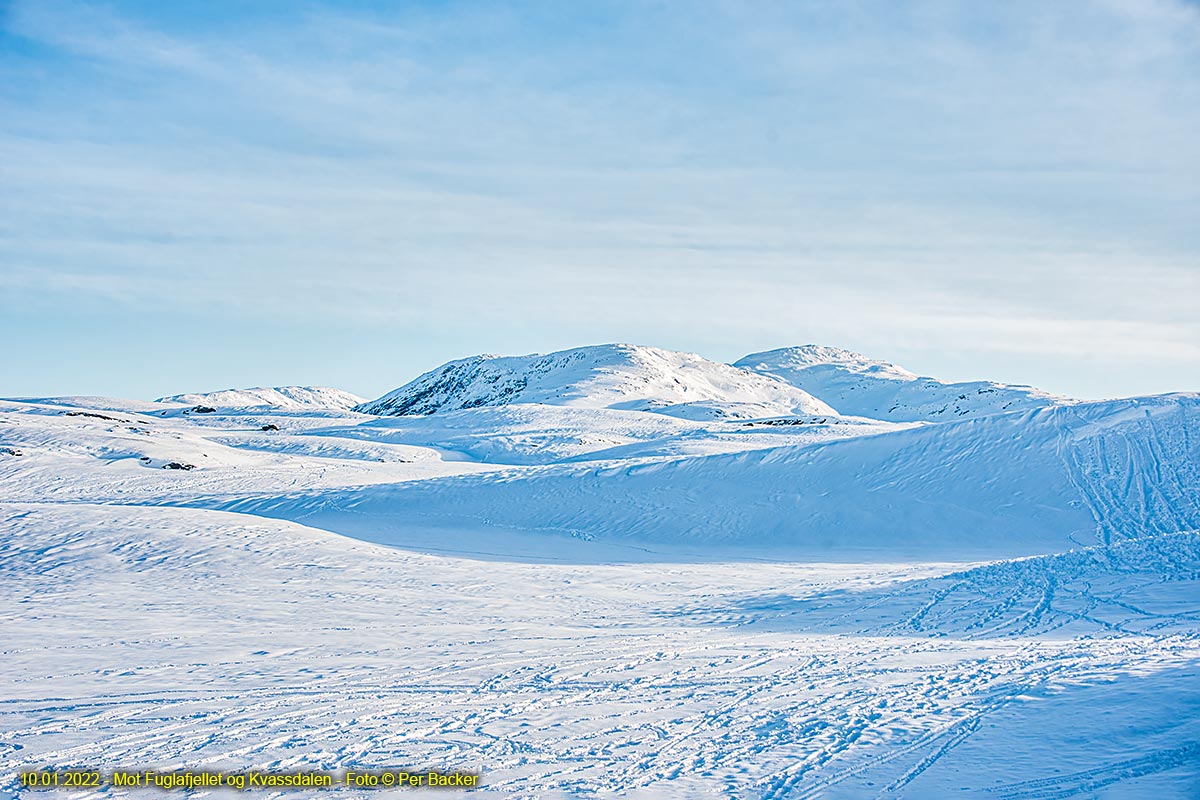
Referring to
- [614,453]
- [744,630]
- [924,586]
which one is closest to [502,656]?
[744,630]

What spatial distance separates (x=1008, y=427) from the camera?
96.8 feet

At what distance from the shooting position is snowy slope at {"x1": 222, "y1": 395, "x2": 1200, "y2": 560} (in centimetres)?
2291

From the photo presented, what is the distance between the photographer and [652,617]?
14.3 meters

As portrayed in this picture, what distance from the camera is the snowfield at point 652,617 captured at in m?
7.34

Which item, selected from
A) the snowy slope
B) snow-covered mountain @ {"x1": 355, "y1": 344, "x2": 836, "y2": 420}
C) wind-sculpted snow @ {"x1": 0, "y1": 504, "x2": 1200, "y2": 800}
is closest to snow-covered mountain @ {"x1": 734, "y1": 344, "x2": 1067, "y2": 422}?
snow-covered mountain @ {"x1": 355, "y1": 344, "x2": 836, "y2": 420}

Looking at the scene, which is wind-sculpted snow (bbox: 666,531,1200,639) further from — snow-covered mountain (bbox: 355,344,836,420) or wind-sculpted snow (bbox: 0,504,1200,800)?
snow-covered mountain (bbox: 355,344,836,420)

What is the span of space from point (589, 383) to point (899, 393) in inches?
2841

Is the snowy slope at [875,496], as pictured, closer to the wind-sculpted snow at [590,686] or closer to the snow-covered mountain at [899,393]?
the wind-sculpted snow at [590,686]

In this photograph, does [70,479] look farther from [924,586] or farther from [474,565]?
[924,586]

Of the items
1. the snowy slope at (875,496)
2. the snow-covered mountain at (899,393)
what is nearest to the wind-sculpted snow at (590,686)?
the snowy slope at (875,496)

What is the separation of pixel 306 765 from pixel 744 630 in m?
7.62

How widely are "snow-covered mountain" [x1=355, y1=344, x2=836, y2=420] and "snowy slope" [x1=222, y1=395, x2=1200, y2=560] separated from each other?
6227 cm

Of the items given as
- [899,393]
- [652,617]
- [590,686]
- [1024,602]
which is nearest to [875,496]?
[1024,602]

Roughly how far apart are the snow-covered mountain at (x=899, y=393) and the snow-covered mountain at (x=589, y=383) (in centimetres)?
1258
